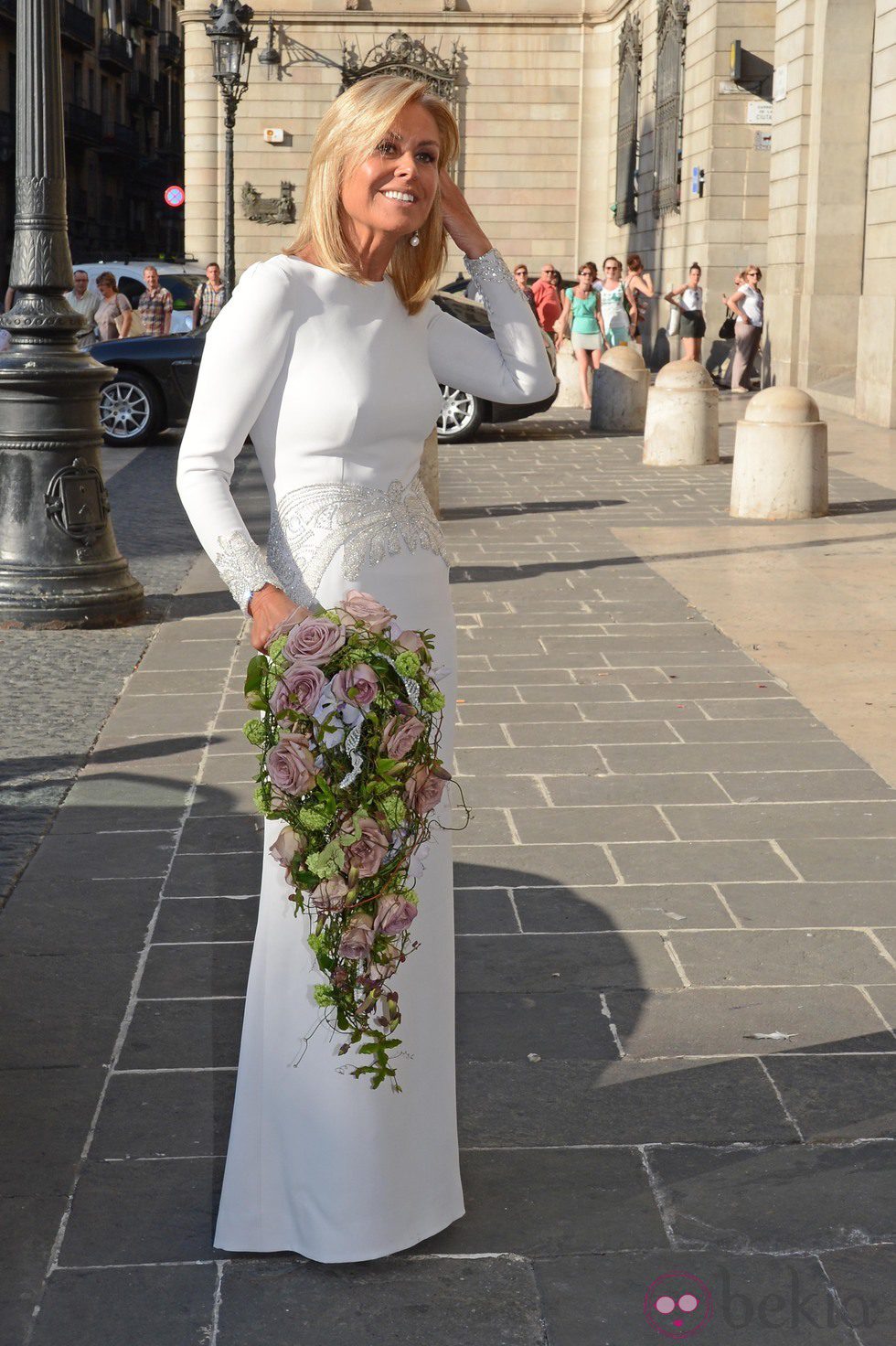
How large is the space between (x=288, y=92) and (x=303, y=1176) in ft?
121

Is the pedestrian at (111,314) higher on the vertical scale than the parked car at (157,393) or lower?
higher

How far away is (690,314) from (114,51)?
53.5 meters

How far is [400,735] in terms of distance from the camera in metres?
2.62

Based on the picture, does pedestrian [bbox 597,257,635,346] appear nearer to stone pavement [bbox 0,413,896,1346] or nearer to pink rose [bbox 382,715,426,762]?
stone pavement [bbox 0,413,896,1346]

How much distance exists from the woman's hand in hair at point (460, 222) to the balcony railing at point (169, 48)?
3382 inches

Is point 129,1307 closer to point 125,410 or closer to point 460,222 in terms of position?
point 460,222

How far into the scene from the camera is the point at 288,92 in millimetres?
37062

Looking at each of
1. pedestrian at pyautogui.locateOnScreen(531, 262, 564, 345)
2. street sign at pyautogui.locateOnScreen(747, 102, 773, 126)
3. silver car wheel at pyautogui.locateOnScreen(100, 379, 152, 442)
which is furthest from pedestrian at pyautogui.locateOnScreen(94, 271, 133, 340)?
street sign at pyautogui.locateOnScreen(747, 102, 773, 126)

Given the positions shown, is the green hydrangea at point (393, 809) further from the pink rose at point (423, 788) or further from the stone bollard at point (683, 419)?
the stone bollard at point (683, 419)

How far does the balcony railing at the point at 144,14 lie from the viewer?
7581 centimetres

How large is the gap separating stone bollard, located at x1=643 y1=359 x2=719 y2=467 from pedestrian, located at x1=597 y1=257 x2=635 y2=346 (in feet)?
24.3

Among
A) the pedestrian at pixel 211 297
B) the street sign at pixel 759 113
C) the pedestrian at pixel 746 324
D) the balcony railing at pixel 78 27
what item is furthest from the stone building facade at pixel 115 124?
the pedestrian at pixel 746 324

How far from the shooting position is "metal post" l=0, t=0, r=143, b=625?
328 inches

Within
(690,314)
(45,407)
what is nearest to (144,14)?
(690,314)
